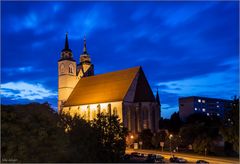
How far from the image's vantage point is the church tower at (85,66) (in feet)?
364

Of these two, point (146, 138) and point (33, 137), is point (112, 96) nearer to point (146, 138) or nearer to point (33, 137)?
point (146, 138)

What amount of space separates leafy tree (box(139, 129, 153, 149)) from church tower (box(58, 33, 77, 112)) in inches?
1282

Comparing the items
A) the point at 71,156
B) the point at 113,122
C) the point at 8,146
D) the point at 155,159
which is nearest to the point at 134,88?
the point at 155,159

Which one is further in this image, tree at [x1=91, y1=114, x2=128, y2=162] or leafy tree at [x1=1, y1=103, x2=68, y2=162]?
tree at [x1=91, y1=114, x2=128, y2=162]

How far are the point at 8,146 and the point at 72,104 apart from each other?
78.2 m

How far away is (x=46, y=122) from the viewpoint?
23.9 m

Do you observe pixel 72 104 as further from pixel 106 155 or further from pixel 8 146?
pixel 8 146

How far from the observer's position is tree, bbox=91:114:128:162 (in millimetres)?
34844

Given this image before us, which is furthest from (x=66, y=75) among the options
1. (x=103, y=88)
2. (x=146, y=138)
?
(x=146, y=138)

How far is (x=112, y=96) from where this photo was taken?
292 ft

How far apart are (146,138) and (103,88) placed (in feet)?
69.9

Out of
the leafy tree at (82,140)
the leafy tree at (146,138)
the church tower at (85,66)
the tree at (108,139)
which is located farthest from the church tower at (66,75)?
the leafy tree at (82,140)

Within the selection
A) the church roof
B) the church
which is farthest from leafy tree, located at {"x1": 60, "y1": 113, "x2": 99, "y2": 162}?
the church roof

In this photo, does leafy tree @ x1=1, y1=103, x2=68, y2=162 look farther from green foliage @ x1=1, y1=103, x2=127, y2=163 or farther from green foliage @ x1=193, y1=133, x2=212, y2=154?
green foliage @ x1=193, y1=133, x2=212, y2=154
